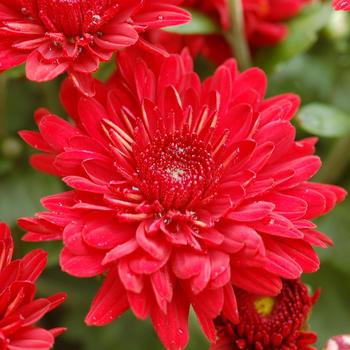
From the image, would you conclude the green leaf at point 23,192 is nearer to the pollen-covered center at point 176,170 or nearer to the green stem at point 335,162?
the pollen-covered center at point 176,170

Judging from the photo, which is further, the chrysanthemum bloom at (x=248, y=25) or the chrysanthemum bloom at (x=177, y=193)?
the chrysanthemum bloom at (x=248, y=25)

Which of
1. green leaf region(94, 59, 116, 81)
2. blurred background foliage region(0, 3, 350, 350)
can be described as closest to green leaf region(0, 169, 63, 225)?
blurred background foliage region(0, 3, 350, 350)

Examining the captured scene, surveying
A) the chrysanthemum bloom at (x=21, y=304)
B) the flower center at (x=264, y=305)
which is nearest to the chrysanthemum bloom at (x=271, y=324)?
the flower center at (x=264, y=305)

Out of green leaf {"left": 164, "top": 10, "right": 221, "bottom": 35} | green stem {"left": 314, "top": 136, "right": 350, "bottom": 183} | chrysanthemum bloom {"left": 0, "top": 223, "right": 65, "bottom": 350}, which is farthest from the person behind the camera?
green stem {"left": 314, "top": 136, "right": 350, "bottom": 183}

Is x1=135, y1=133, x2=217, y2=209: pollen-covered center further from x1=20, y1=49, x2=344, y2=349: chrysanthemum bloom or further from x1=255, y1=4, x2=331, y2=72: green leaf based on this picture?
x1=255, y1=4, x2=331, y2=72: green leaf

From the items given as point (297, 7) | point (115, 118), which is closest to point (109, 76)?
point (115, 118)

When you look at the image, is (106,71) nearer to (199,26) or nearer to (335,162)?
(199,26)
